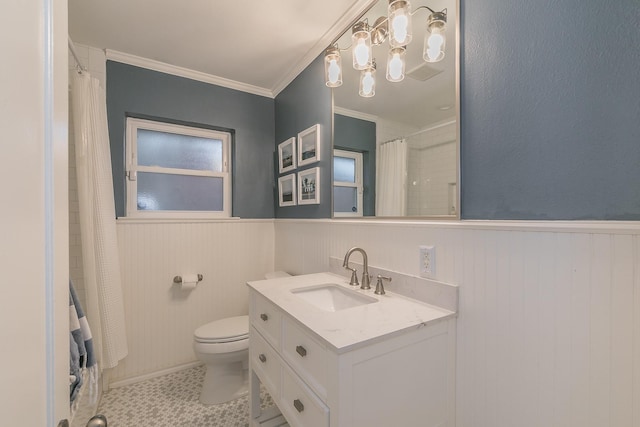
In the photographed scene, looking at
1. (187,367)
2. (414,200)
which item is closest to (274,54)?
(414,200)

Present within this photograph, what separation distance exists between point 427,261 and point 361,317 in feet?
1.28

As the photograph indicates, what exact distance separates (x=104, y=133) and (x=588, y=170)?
7.99ft

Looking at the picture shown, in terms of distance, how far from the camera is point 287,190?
7.67 ft

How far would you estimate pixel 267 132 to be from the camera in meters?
2.57

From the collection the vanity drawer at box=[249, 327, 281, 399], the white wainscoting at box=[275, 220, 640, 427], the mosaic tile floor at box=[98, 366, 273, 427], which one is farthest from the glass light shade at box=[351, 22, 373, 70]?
the mosaic tile floor at box=[98, 366, 273, 427]

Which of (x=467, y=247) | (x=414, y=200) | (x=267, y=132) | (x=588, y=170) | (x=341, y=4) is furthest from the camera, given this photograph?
(x=267, y=132)

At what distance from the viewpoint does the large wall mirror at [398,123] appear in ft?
3.62

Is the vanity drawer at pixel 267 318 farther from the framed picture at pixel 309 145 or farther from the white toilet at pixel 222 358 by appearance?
the framed picture at pixel 309 145

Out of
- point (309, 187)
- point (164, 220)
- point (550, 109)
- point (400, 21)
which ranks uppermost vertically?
point (400, 21)

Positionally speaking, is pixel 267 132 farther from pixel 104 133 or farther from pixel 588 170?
pixel 588 170

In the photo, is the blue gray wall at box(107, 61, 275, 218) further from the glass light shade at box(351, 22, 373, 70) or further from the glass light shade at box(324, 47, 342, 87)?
the glass light shade at box(351, 22, 373, 70)

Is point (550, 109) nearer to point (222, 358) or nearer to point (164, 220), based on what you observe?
point (222, 358)

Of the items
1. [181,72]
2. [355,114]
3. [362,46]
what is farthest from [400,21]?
[181,72]

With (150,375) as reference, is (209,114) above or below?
above
